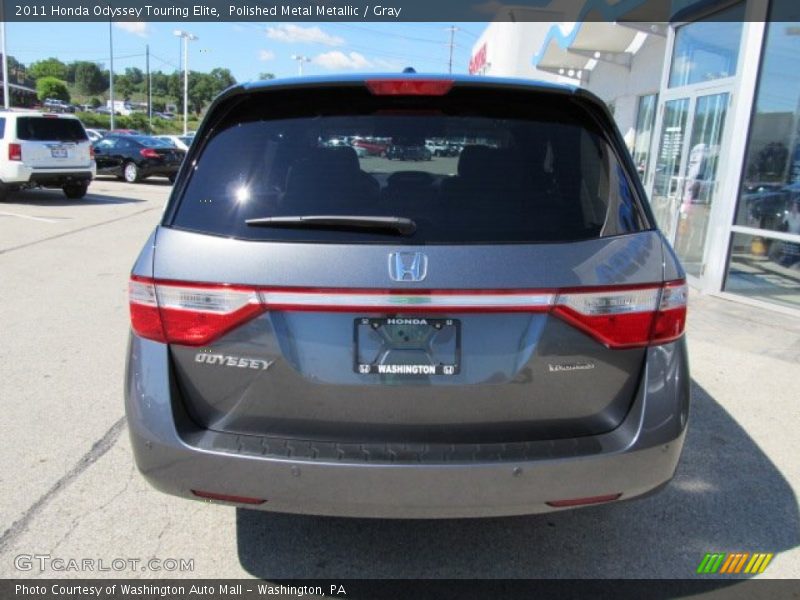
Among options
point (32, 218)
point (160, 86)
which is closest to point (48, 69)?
point (160, 86)

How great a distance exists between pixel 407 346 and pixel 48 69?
154 m

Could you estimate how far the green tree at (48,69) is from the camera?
434ft

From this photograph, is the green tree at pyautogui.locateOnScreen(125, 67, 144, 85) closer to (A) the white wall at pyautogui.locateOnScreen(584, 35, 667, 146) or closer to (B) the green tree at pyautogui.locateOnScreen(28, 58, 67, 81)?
(B) the green tree at pyautogui.locateOnScreen(28, 58, 67, 81)

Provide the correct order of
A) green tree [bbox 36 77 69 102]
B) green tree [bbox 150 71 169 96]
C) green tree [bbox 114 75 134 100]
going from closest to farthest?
1. green tree [bbox 36 77 69 102]
2. green tree [bbox 114 75 134 100]
3. green tree [bbox 150 71 169 96]

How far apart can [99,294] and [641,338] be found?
6274 mm

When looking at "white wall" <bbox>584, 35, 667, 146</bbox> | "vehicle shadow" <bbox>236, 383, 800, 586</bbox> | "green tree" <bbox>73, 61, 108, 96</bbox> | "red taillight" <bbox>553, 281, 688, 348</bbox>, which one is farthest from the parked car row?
"green tree" <bbox>73, 61, 108, 96</bbox>

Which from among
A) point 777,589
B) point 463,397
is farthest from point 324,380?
point 777,589

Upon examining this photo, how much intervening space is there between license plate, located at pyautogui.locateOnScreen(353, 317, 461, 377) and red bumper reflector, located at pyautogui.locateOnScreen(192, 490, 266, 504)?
55 cm

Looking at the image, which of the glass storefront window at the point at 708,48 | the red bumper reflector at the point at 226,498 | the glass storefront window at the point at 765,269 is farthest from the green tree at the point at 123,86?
the red bumper reflector at the point at 226,498

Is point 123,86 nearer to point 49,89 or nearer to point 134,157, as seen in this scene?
point 49,89

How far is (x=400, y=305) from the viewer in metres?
2.14

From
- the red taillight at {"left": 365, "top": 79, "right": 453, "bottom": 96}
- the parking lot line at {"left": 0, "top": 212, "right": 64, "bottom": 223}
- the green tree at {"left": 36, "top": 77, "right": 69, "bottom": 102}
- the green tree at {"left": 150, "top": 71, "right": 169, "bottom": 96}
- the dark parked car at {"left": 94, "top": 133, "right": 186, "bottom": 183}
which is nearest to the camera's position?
the red taillight at {"left": 365, "top": 79, "right": 453, "bottom": 96}

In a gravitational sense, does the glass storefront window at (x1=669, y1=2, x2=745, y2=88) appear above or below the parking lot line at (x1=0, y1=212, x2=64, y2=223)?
above

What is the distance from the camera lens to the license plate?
2.16 meters
